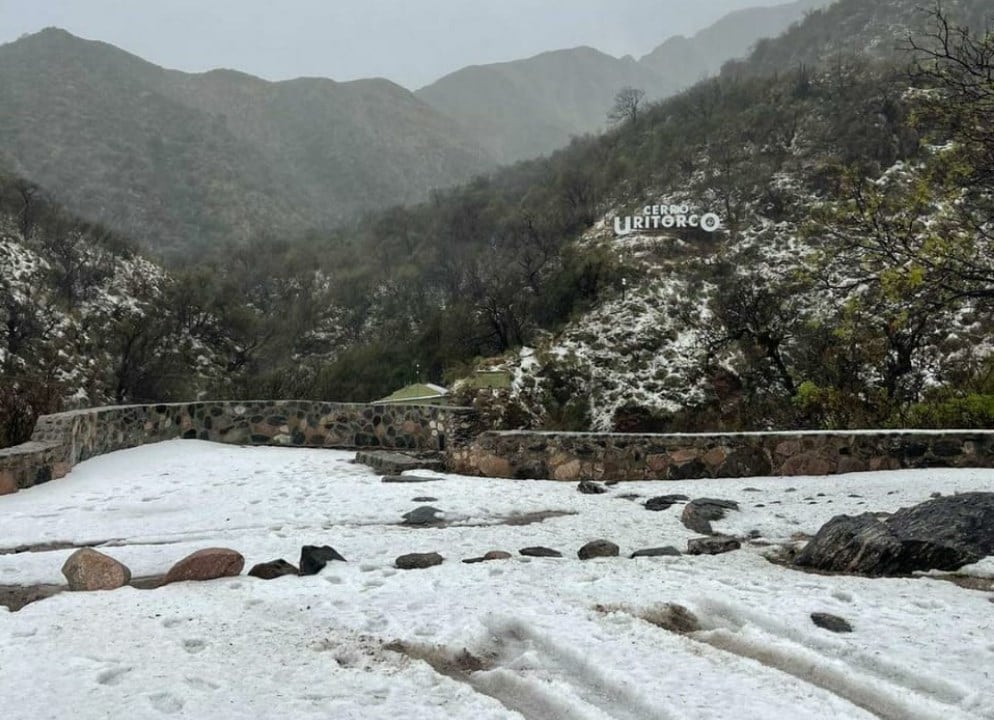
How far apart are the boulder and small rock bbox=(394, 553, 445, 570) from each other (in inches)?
96.2

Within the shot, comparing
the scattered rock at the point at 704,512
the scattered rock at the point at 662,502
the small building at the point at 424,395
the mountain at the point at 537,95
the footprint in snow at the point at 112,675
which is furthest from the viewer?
the mountain at the point at 537,95

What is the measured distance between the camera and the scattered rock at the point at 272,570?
4.46 m

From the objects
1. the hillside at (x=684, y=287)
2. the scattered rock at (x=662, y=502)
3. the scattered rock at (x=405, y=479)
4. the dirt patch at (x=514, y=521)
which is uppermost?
the hillside at (x=684, y=287)

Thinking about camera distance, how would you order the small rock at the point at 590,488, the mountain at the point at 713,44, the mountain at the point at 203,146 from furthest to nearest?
the mountain at the point at 713,44
the mountain at the point at 203,146
the small rock at the point at 590,488

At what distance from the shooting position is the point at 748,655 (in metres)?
3.21

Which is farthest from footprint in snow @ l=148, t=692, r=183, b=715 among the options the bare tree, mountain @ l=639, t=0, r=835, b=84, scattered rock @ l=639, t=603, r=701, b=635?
mountain @ l=639, t=0, r=835, b=84

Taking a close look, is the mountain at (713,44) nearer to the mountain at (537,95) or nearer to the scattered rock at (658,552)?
the mountain at (537,95)

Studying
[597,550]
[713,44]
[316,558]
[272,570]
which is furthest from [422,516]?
[713,44]

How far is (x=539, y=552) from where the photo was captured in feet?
16.7

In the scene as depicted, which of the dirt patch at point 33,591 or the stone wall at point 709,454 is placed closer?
the dirt patch at point 33,591

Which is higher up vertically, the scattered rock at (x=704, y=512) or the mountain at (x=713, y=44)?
the mountain at (x=713, y=44)

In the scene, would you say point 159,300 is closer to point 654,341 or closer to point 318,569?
point 654,341

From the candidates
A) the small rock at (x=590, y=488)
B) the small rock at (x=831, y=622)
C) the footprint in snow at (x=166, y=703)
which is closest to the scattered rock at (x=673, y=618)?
the small rock at (x=831, y=622)

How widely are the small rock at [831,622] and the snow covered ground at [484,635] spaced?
0.07 metres
